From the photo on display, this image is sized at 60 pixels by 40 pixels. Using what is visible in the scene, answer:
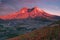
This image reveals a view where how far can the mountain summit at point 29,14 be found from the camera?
277 inches

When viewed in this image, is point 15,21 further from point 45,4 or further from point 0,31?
point 45,4

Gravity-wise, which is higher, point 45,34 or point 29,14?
point 29,14

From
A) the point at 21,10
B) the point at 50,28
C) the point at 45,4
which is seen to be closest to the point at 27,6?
the point at 21,10

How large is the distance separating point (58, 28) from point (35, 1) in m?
1.49

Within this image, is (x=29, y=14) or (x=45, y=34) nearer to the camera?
(x=45, y=34)

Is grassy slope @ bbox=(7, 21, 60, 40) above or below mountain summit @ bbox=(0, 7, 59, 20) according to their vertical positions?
below

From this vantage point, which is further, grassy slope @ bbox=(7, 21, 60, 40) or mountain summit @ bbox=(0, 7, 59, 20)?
mountain summit @ bbox=(0, 7, 59, 20)

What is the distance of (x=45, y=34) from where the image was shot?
7039 mm

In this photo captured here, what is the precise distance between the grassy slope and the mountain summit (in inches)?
18.0

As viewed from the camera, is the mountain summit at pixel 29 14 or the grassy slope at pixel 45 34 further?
the mountain summit at pixel 29 14

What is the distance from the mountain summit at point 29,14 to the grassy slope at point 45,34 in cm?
46

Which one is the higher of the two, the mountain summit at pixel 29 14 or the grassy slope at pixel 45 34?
the mountain summit at pixel 29 14

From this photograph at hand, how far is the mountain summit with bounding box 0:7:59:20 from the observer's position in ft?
23.1

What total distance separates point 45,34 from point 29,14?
106 centimetres
